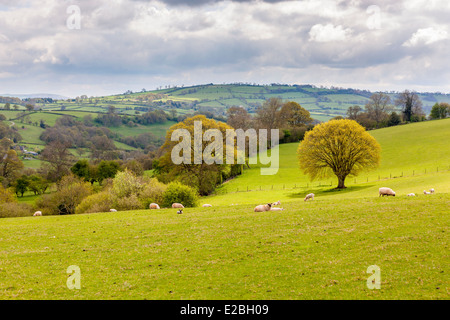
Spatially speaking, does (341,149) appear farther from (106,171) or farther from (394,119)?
(394,119)

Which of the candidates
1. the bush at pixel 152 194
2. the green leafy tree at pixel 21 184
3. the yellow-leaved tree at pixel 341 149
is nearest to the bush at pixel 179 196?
the bush at pixel 152 194

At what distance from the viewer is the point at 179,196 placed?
3916cm

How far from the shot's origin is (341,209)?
24641 millimetres

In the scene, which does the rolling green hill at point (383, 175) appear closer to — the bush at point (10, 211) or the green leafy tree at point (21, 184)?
the bush at point (10, 211)

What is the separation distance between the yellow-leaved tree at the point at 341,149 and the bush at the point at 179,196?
83.8 feet

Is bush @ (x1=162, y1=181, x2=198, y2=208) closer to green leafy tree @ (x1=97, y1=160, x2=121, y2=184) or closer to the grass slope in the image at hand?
the grass slope

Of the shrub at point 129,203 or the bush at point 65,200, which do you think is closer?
the shrub at point 129,203

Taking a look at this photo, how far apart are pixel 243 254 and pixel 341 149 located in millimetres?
42032

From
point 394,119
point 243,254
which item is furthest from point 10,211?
point 394,119

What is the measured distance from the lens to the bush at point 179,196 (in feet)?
127

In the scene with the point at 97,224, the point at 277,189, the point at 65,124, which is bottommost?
the point at 277,189

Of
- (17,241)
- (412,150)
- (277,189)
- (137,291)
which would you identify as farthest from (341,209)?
(412,150)
